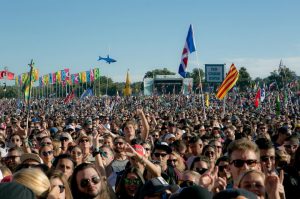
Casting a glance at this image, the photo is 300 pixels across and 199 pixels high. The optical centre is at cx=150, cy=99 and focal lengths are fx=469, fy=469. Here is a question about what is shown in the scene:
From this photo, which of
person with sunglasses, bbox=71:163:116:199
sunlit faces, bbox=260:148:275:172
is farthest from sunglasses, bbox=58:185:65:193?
sunlit faces, bbox=260:148:275:172

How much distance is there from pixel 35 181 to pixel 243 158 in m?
1.99

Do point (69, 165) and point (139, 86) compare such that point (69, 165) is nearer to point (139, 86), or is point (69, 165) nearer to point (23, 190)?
point (23, 190)

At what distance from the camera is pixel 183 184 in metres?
4.64

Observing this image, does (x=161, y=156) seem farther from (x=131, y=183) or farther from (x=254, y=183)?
(x=254, y=183)

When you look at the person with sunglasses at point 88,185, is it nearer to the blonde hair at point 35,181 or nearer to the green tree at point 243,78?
the blonde hair at point 35,181

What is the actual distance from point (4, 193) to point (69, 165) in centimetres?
339

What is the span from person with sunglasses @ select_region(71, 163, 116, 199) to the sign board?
54.8 ft

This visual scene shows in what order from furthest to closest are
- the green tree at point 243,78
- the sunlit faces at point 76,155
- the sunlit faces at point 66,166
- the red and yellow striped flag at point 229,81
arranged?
the green tree at point 243,78
the red and yellow striped flag at point 229,81
the sunlit faces at point 76,155
the sunlit faces at point 66,166

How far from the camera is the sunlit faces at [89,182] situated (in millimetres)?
4363

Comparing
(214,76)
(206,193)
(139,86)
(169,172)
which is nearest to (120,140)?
(169,172)

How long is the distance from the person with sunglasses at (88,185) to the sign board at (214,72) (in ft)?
Result: 54.8

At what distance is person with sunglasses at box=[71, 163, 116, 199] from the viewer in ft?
14.3

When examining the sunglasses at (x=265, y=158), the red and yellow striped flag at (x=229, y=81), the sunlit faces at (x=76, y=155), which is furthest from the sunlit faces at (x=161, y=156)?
the red and yellow striped flag at (x=229, y=81)

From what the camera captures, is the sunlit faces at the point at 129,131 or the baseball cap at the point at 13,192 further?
the sunlit faces at the point at 129,131
